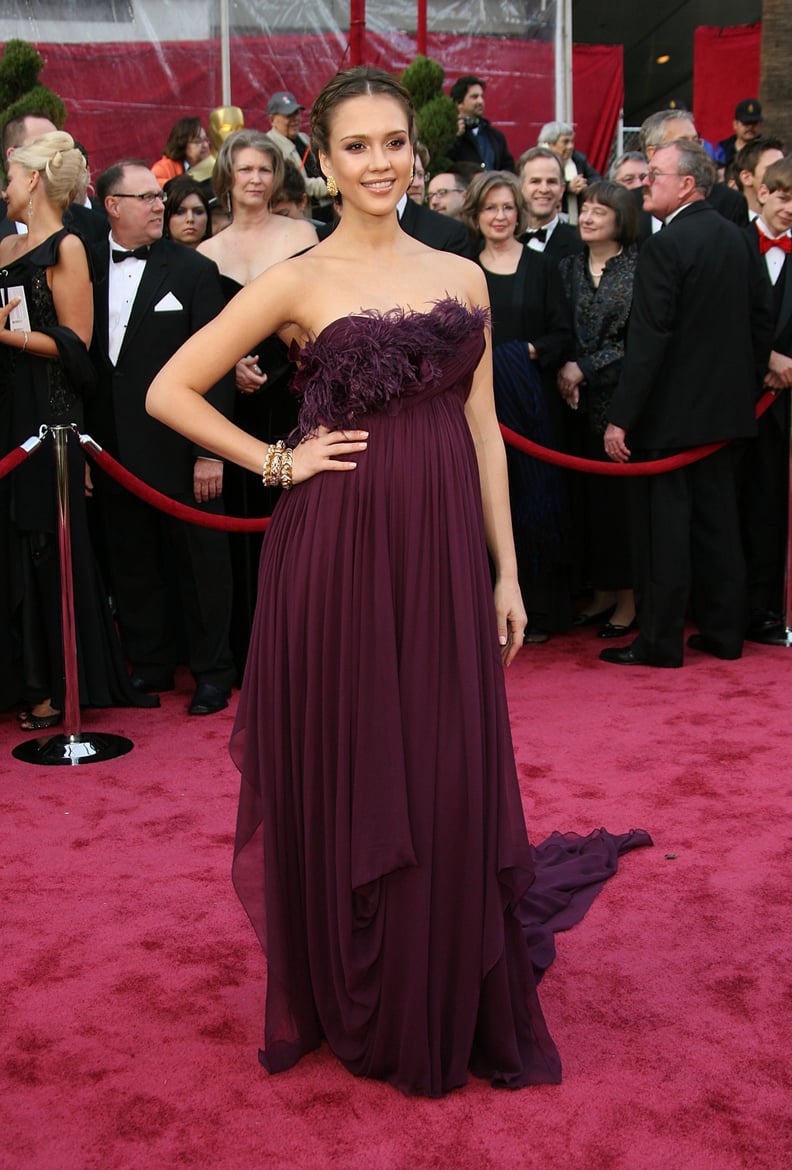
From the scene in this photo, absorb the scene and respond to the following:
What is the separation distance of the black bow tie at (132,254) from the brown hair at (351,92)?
2.77 m

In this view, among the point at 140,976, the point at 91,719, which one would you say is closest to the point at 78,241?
the point at 91,719

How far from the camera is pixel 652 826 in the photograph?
414 cm

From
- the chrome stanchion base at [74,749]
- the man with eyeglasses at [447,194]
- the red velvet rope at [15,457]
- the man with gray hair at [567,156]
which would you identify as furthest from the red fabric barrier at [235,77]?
the chrome stanchion base at [74,749]

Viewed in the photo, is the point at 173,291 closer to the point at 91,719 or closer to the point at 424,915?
the point at 91,719

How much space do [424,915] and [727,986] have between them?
A: 0.91m

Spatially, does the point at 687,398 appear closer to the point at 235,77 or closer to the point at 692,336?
the point at 692,336

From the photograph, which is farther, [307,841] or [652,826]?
[652,826]

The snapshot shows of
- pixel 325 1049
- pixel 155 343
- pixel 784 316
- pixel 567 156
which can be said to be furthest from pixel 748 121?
pixel 325 1049

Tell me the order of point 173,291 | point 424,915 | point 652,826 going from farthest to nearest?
1. point 173,291
2. point 652,826
3. point 424,915

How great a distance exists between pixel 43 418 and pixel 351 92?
280 cm

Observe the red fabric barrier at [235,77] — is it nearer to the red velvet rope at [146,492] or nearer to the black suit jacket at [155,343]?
the black suit jacket at [155,343]

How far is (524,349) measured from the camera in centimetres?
616

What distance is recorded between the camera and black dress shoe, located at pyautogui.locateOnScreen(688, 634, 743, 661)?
20.0 feet

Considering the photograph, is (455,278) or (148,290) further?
(148,290)
